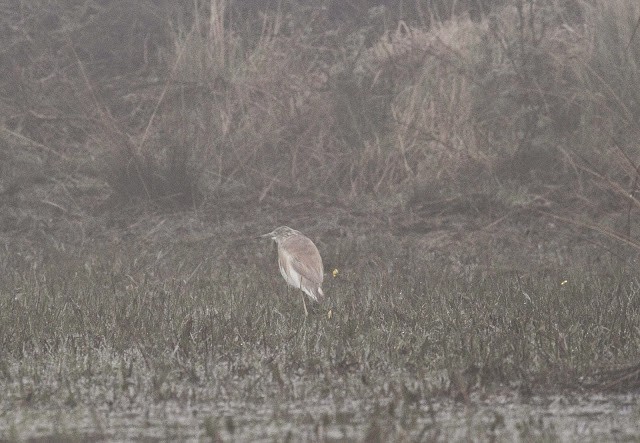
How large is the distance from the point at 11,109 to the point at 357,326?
8.16 metres

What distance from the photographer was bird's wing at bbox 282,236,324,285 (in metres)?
9.26

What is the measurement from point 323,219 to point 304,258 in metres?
3.69

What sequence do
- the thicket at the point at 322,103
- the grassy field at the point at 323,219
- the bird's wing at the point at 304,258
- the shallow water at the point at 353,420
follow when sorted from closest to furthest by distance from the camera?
the shallow water at the point at 353,420 → the grassy field at the point at 323,219 → the bird's wing at the point at 304,258 → the thicket at the point at 322,103

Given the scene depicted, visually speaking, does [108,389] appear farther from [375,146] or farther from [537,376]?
[375,146]

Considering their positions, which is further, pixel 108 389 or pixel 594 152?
pixel 594 152

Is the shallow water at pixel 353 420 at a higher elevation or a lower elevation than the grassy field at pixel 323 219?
higher

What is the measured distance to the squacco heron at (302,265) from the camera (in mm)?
9188

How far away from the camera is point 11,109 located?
15289 mm

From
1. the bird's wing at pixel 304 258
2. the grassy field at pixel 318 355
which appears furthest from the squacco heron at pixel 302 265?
the grassy field at pixel 318 355

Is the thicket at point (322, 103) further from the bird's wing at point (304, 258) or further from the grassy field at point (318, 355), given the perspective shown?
the grassy field at point (318, 355)

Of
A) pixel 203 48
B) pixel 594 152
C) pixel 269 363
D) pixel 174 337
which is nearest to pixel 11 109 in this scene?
pixel 203 48

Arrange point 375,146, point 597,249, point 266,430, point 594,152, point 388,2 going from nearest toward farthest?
point 266,430 < point 597,249 < point 594,152 < point 375,146 < point 388,2

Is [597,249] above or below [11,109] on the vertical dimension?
below

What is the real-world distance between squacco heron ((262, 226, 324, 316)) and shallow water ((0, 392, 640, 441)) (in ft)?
8.65
